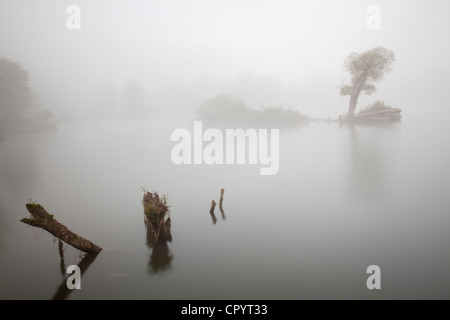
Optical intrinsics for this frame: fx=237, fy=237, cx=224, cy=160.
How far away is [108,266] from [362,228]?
14.6m

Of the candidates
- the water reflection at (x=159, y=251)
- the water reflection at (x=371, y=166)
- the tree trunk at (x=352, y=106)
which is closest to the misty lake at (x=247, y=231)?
the water reflection at (x=159, y=251)

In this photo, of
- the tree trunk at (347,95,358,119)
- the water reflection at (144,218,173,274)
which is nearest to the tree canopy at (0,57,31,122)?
the water reflection at (144,218,173,274)

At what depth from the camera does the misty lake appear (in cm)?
1032

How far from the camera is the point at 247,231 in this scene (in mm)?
14922

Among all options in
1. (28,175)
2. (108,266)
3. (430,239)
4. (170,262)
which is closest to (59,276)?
(108,266)

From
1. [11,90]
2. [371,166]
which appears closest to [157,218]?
[371,166]

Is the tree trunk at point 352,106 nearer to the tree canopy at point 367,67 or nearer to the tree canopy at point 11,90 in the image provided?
the tree canopy at point 367,67

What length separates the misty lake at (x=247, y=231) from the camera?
10.3m

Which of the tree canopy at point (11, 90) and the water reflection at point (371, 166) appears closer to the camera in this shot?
the water reflection at point (371, 166)

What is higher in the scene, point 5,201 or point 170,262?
point 5,201

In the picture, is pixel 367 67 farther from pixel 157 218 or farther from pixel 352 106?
pixel 157 218
